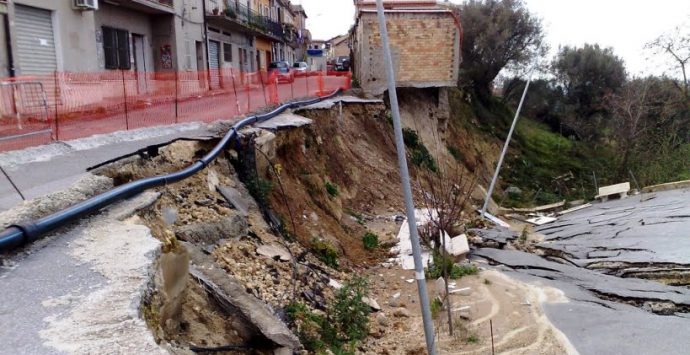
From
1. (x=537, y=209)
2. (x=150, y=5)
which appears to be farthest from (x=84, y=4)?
(x=537, y=209)

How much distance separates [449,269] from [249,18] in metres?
25.2

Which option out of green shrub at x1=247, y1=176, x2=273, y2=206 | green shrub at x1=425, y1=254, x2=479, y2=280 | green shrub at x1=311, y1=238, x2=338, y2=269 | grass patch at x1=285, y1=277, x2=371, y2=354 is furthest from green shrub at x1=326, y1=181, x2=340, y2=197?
grass patch at x1=285, y1=277, x2=371, y2=354

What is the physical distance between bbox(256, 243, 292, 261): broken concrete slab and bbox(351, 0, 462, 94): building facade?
13.3 metres

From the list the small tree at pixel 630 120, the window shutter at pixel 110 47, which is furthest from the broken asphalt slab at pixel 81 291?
the small tree at pixel 630 120

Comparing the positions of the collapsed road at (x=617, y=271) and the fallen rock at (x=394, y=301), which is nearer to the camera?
the collapsed road at (x=617, y=271)

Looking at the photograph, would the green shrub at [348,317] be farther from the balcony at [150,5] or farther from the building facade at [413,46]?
the balcony at [150,5]

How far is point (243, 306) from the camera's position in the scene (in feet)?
14.8

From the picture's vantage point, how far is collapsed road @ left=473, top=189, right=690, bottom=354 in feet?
22.2

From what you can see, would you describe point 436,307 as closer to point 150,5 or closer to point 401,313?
point 401,313

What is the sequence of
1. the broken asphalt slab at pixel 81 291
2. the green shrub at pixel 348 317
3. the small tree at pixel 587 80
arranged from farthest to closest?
the small tree at pixel 587 80 → the green shrub at pixel 348 317 → the broken asphalt slab at pixel 81 291

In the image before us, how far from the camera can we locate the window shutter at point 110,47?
17969mm

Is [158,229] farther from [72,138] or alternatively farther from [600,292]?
[600,292]

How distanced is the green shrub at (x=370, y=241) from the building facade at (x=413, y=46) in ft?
31.2

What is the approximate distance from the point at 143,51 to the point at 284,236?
54.8 ft
